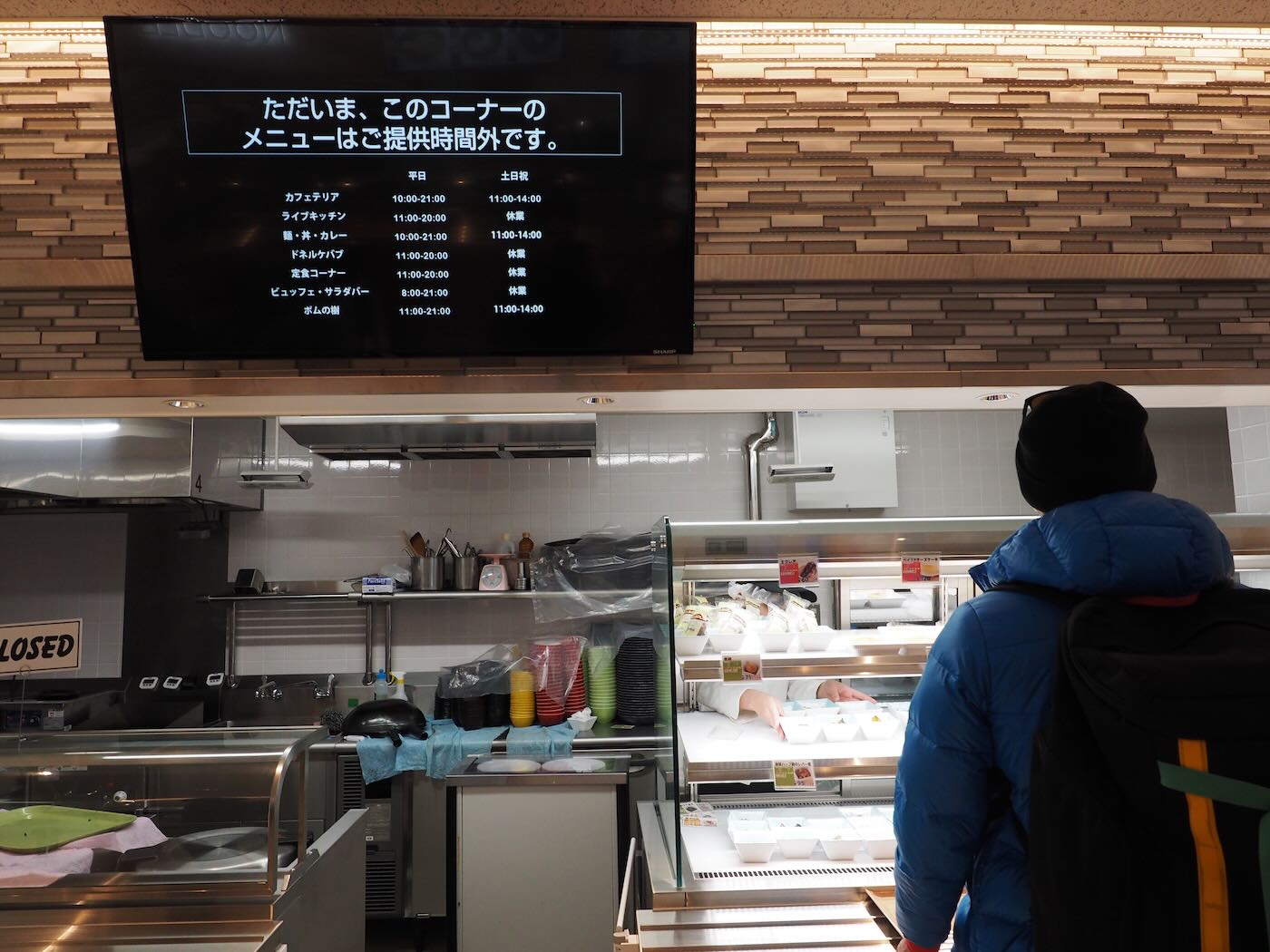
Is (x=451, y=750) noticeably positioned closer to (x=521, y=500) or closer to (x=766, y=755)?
(x=521, y=500)

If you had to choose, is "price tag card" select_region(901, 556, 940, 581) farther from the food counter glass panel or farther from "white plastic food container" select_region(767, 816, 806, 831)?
the food counter glass panel

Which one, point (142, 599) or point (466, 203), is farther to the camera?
point (142, 599)

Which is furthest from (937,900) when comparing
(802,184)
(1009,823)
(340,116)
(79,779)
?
(79,779)

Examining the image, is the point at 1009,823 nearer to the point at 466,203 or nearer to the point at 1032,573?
the point at 1032,573

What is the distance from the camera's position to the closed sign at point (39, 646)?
2256 mm

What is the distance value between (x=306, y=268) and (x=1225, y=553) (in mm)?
1924

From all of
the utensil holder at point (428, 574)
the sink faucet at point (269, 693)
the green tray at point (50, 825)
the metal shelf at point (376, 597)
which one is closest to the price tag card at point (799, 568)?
the green tray at point (50, 825)

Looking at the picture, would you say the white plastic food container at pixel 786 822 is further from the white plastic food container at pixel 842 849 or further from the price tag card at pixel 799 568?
the price tag card at pixel 799 568

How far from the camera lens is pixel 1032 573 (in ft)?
4.42

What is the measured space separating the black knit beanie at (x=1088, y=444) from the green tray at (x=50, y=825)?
2369 millimetres

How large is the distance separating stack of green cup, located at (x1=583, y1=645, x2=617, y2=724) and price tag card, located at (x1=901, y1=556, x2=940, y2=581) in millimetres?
2615

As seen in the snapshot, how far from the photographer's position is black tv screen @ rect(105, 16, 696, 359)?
194 centimetres

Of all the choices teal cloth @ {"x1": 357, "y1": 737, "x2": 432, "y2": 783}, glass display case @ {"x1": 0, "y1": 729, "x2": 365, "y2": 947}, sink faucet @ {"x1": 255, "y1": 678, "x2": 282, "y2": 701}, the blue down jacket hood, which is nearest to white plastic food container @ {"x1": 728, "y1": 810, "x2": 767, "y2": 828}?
the blue down jacket hood

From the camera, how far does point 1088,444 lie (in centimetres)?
135
